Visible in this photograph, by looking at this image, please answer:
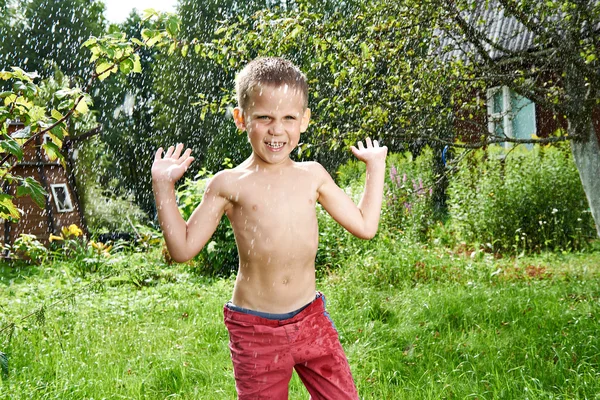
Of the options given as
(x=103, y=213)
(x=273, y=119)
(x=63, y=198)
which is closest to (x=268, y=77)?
(x=273, y=119)

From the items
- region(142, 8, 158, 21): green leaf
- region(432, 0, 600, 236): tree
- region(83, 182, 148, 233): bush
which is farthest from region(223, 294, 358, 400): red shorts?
region(83, 182, 148, 233): bush

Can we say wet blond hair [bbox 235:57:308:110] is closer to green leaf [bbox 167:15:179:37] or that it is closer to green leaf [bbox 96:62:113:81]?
green leaf [bbox 167:15:179:37]

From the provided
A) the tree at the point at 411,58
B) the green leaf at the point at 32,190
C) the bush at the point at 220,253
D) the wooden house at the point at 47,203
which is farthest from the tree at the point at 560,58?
the wooden house at the point at 47,203

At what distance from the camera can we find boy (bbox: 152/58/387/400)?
6.66ft

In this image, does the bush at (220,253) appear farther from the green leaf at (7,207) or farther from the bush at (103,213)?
the bush at (103,213)

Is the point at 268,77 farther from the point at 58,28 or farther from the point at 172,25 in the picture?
the point at 58,28

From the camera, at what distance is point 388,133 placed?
446 cm

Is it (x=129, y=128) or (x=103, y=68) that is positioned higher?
(x=129, y=128)

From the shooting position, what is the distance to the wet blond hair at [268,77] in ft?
6.67

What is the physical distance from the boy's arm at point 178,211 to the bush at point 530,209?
6.06m

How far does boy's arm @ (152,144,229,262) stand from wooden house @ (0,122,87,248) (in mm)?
11285

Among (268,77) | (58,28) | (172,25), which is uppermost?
(58,28)

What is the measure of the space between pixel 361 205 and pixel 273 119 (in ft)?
1.62

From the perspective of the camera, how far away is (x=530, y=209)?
779cm
